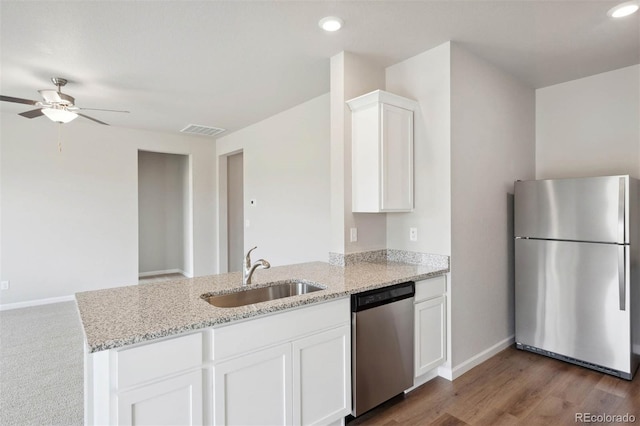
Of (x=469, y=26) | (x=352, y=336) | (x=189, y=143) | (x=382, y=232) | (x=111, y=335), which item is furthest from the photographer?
(x=189, y=143)

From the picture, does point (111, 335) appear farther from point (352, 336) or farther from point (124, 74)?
point (124, 74)

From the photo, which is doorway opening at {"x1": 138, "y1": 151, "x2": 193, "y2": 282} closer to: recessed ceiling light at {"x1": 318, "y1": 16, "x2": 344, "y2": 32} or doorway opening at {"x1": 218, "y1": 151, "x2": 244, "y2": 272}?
doorway opening at {"x1": 218, "y1": 151, "x2": 244, "y2": 272}

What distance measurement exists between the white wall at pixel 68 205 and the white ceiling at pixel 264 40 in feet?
4.52

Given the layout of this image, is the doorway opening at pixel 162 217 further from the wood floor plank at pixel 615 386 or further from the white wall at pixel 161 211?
the wood floor plank at pixel 615 386

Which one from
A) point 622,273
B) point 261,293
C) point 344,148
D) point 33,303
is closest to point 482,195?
point 622,273

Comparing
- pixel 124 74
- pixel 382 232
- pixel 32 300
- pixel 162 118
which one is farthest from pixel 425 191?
pixel 32 300

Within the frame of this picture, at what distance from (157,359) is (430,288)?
74.2 inches

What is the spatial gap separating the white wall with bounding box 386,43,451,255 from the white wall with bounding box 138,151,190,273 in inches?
195

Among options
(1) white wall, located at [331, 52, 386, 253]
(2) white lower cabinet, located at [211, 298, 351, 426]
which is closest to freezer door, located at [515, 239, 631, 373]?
(1) white wall, located at [331, 52, 386, 253]

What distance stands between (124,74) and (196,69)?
2.33ft

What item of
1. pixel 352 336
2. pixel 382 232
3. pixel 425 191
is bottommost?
pixel 352 336

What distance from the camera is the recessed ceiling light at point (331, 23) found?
2.30 m

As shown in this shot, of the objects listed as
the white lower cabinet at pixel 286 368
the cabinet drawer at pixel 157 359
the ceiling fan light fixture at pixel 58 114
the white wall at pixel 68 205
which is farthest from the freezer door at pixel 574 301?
the white wall at pixel 68 205

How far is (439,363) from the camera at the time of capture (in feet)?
8.71
